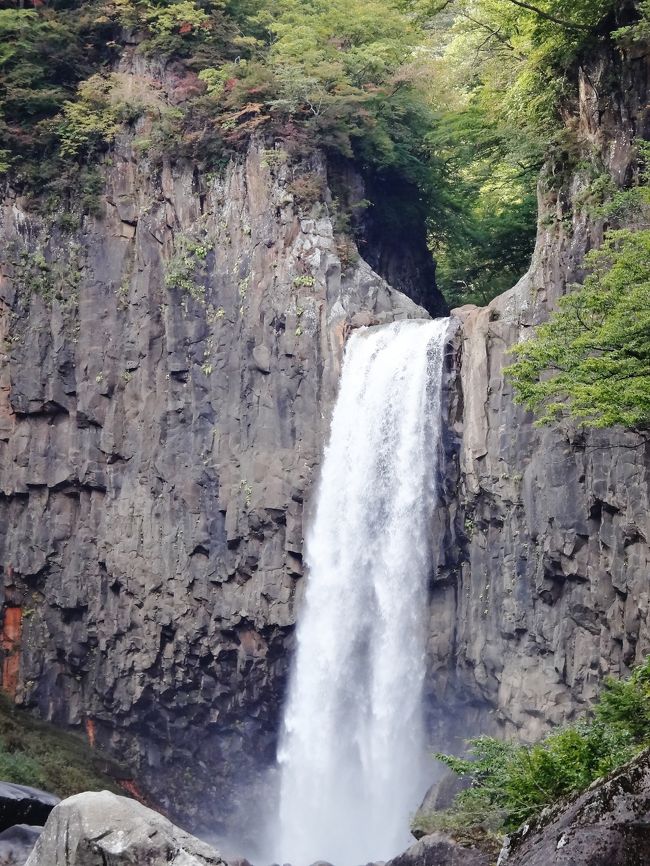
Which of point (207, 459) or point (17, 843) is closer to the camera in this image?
point (17, 843)

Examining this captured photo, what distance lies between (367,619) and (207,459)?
6353 mm

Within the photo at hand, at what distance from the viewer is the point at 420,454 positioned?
2384 cm

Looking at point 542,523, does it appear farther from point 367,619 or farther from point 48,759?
point 48,759

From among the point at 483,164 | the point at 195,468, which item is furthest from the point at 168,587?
the point at 483,164

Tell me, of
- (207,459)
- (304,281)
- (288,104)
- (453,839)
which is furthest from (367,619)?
(288,104)

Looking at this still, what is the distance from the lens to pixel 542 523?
21000mm

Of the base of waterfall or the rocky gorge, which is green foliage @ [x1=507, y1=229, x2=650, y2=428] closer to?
the rocky gorge

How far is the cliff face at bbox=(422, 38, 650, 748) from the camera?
63.4ft

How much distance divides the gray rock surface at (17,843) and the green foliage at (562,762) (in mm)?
6732

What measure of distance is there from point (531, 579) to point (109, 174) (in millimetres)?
17486

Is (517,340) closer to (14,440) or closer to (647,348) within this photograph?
(647,348)

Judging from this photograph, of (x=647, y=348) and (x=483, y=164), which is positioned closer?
(x=647, y=348)

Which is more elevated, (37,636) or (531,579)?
(531,579)

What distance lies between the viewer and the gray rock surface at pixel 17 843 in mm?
14961
